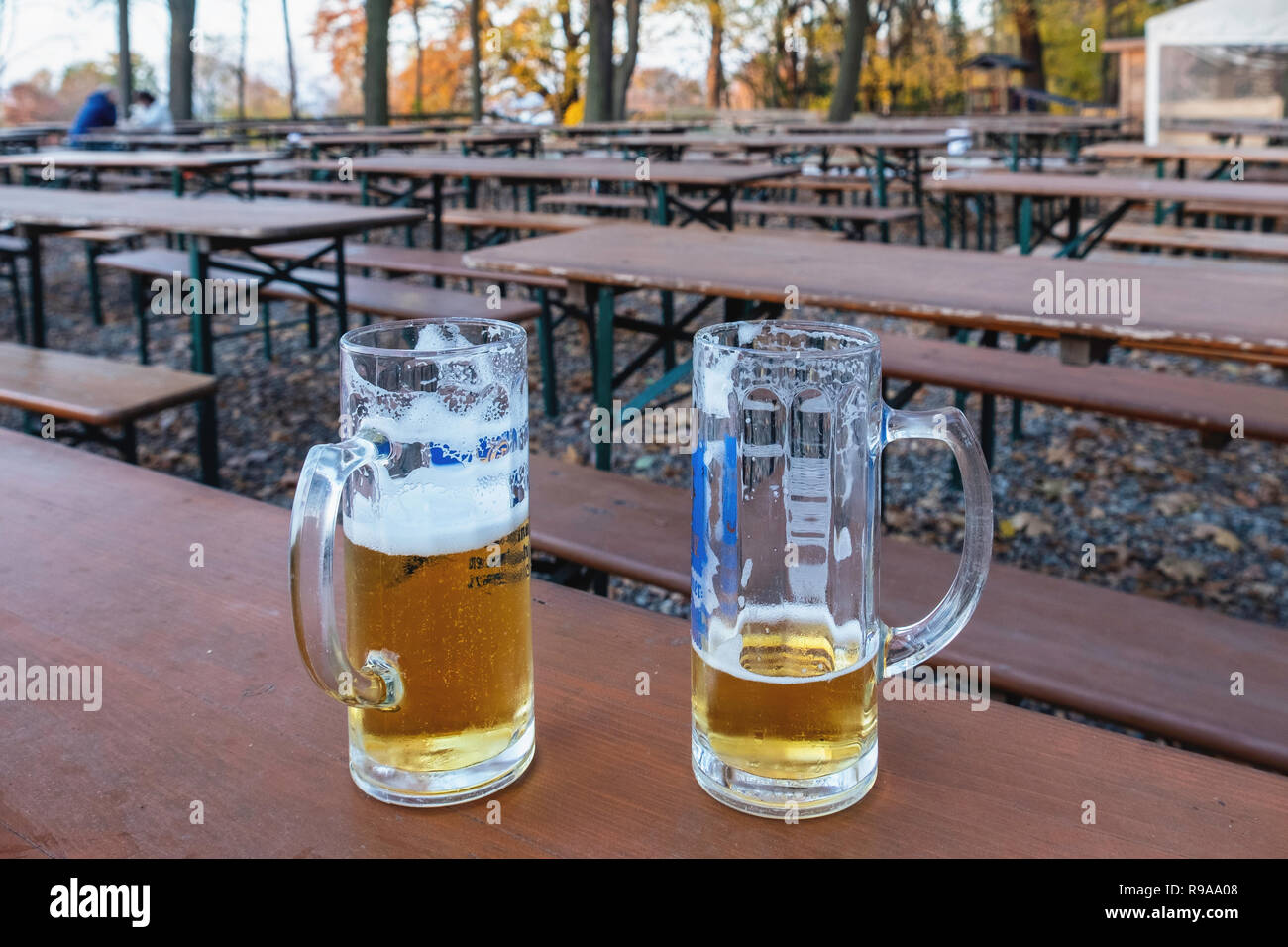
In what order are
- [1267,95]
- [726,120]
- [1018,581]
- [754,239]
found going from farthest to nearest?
[726,120], [1267,95], [754,239], [1018,581]

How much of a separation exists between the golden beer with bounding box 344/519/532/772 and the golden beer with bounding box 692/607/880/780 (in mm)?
100

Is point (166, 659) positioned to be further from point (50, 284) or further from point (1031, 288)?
point (50, 284)

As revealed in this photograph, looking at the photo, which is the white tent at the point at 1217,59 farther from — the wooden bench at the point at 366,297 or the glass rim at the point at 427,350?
the glass rim at the point at 427,350

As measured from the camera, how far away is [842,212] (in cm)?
627

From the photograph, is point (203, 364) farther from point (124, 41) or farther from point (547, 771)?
point (124, 41)

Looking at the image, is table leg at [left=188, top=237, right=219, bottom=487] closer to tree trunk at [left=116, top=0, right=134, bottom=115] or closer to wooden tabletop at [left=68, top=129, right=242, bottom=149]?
wooden tabletop at [left=68, top=129, right=242, bottom=149]

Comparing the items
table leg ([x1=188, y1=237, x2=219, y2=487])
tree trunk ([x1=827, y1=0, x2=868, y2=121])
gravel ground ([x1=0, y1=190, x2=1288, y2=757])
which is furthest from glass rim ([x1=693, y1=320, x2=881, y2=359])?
tree trunk ([x1=827, y1=0, x2=868, y2=121])

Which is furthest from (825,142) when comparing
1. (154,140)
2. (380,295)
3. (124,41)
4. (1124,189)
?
(124,41)

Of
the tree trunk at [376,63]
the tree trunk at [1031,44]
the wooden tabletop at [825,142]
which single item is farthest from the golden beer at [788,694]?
the tree trunk at [1031,44]

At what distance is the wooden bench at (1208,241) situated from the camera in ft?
14.7

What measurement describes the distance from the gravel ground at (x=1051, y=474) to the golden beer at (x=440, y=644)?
171 cm

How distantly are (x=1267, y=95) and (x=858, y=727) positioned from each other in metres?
13.9

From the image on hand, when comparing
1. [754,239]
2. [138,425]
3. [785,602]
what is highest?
[754,239]

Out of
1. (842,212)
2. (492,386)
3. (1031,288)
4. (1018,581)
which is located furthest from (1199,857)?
(842,212)
